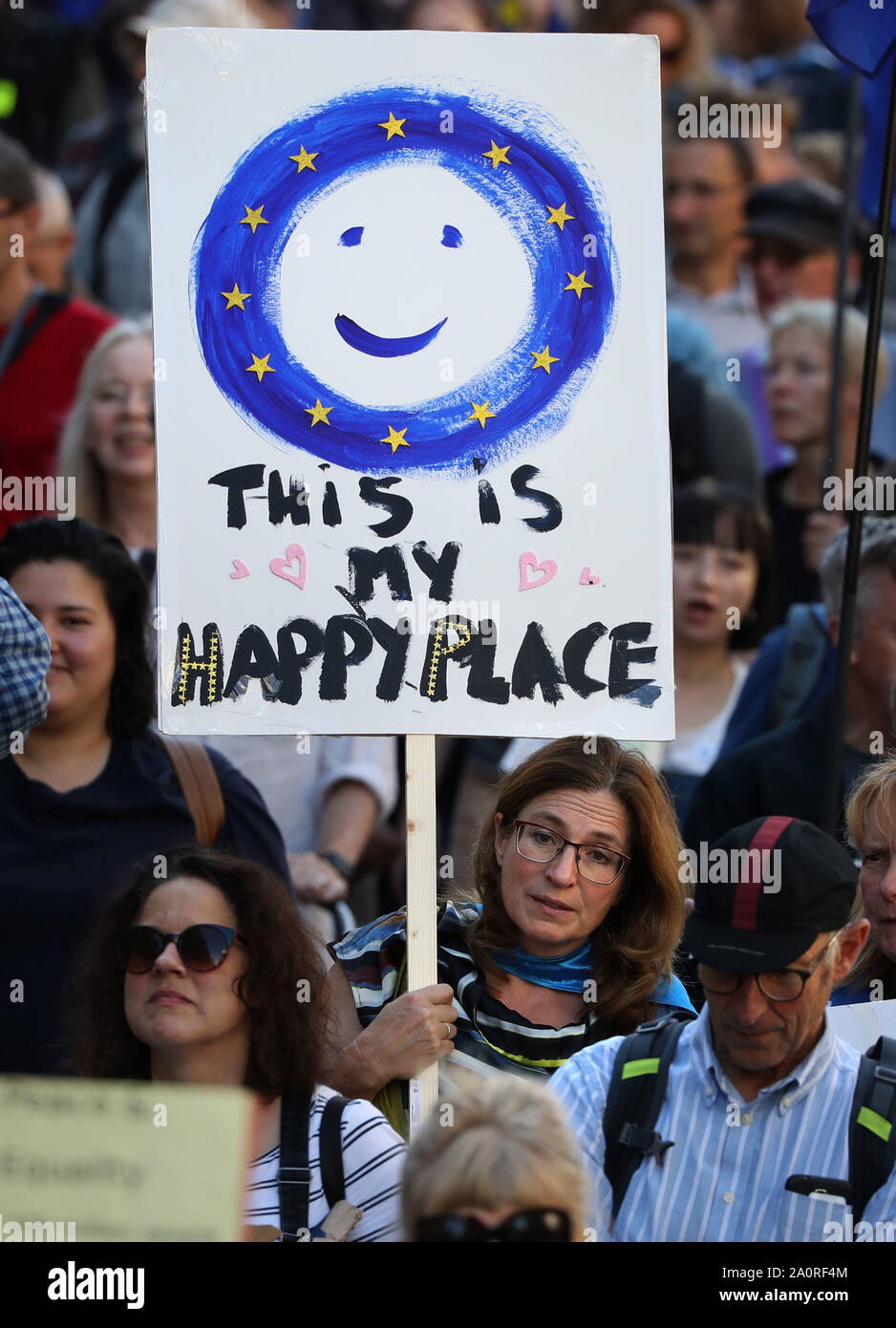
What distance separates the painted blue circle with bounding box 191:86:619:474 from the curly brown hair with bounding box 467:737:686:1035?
530 mm

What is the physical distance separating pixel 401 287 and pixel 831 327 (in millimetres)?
2257

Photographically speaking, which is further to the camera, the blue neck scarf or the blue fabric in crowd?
the blue fabric in crowd

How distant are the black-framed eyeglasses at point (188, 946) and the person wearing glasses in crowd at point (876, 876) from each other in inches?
40.5

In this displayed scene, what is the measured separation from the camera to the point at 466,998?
9.08 feet

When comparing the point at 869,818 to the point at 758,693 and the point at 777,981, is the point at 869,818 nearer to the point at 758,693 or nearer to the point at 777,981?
the point at 777,981

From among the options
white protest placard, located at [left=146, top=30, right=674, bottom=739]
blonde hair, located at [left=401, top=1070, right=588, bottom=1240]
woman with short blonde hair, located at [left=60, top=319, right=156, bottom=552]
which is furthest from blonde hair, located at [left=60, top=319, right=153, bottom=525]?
blonde hair, located at [left=401, top=1070, right=588, bottom=1240]

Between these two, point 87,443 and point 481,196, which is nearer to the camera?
point 481,196

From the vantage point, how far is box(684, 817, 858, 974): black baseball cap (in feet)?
7.99

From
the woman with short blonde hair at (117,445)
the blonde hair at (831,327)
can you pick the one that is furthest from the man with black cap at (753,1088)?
the blonde hair at (831,327)

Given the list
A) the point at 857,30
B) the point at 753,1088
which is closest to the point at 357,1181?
the point at 753,1088

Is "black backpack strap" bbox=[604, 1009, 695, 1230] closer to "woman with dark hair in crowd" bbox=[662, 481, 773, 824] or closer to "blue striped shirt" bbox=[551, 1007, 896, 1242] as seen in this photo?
"blue striped shirt" bbox=[551, 1007, 896, 1242]
